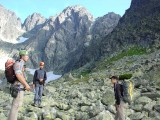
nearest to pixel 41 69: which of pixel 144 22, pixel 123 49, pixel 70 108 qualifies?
pixel 70 108

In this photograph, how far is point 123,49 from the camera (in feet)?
508

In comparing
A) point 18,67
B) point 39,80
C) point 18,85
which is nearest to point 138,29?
point 39,80

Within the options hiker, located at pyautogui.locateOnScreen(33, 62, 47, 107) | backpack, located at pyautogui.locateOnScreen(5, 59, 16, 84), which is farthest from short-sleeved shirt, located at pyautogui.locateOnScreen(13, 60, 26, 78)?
hiker, located at pyautogui.locateOnScreen(33, 62, 47, 107)

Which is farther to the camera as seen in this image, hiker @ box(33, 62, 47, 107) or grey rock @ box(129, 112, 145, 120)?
hiker @ box(33, 62, 47, 107)

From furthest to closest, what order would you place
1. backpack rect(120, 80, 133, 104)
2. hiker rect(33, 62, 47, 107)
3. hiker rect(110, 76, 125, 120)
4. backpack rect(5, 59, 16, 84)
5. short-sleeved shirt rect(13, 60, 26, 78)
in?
hiker rect(33, 62, 47, 107)
hiker rect(110, 76, 125, 120)
backpack rect(120, 80, 133, 104)
backpack rect(5, 59, 16, 84)
short-sleeved shirt rect(13, 60, 26, 78)

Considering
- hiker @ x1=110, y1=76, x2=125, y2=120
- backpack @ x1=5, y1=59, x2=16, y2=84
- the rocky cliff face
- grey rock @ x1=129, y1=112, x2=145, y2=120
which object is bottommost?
grey rock @ x1=129, y1=112, x2=145, y2=120

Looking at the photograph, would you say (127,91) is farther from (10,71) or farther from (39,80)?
(39,80)

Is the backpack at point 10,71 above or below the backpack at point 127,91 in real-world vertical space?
above

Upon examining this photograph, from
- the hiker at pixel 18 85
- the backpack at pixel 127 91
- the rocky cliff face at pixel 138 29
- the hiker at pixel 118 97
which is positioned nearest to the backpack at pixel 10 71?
the hiker at pixel 18 85

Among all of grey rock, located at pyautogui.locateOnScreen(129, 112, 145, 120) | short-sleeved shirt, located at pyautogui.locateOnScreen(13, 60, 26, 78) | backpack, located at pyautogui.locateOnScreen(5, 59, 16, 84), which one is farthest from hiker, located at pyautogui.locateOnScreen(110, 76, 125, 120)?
backpack, located at pyautogui.locateOnScreen(5, 59, 16, 84)

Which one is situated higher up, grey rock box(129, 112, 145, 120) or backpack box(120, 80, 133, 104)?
backpack box(120, 80, 133, 104)

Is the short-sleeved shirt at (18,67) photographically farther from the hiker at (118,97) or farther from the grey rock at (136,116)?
the grey rock at (136,116)

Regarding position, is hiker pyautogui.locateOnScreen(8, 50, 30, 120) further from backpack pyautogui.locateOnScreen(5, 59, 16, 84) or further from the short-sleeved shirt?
backpack pyautogui.locateOnScreen(5, 59, 16, 84)

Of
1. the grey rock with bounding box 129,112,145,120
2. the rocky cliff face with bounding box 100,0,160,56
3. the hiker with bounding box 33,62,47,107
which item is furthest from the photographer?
the rocky cliff face with bounding box 100,0,160,56
